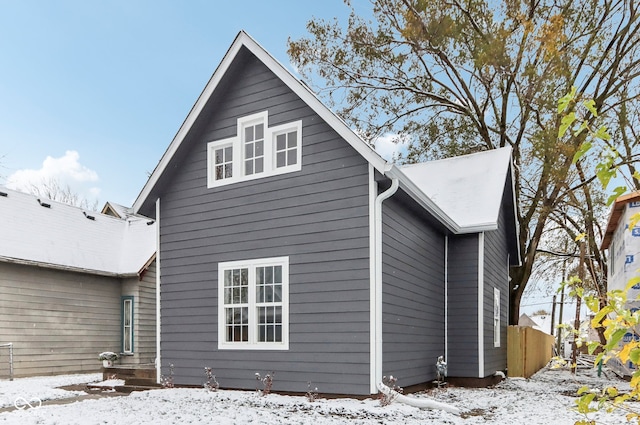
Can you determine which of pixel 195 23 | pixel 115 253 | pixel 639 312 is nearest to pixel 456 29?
pixel 195 23

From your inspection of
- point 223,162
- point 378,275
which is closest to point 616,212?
point 378,275

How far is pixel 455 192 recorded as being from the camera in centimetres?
1303

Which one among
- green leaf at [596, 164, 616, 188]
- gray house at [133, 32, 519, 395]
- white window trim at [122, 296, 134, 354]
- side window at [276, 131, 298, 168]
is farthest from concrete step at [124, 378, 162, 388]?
green leaf at [596, 164, 616, 188]

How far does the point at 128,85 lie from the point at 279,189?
1537 cm

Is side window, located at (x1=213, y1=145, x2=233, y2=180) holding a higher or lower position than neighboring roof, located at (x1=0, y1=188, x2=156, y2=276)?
higher

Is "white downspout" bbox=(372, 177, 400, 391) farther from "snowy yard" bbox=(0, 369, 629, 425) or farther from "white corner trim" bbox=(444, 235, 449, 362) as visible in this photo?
"white corner trim" bbox=(444, 235, 449, 362)

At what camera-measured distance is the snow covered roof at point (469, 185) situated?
1181cm

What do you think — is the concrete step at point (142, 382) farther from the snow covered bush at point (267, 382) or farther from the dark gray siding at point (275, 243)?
the snow covered bush at point (267, 382)

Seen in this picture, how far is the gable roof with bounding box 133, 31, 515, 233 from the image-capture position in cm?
846

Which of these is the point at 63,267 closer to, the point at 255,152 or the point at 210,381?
the point at 210,381

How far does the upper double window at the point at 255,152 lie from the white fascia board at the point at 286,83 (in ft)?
1.85

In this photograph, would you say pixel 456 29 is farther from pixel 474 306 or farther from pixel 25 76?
pixel 25 76

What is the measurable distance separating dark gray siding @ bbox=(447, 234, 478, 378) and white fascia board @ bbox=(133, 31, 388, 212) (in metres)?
4.53

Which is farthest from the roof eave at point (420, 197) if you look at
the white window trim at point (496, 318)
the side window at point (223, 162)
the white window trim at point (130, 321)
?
the white window trim at point (130, 321)
